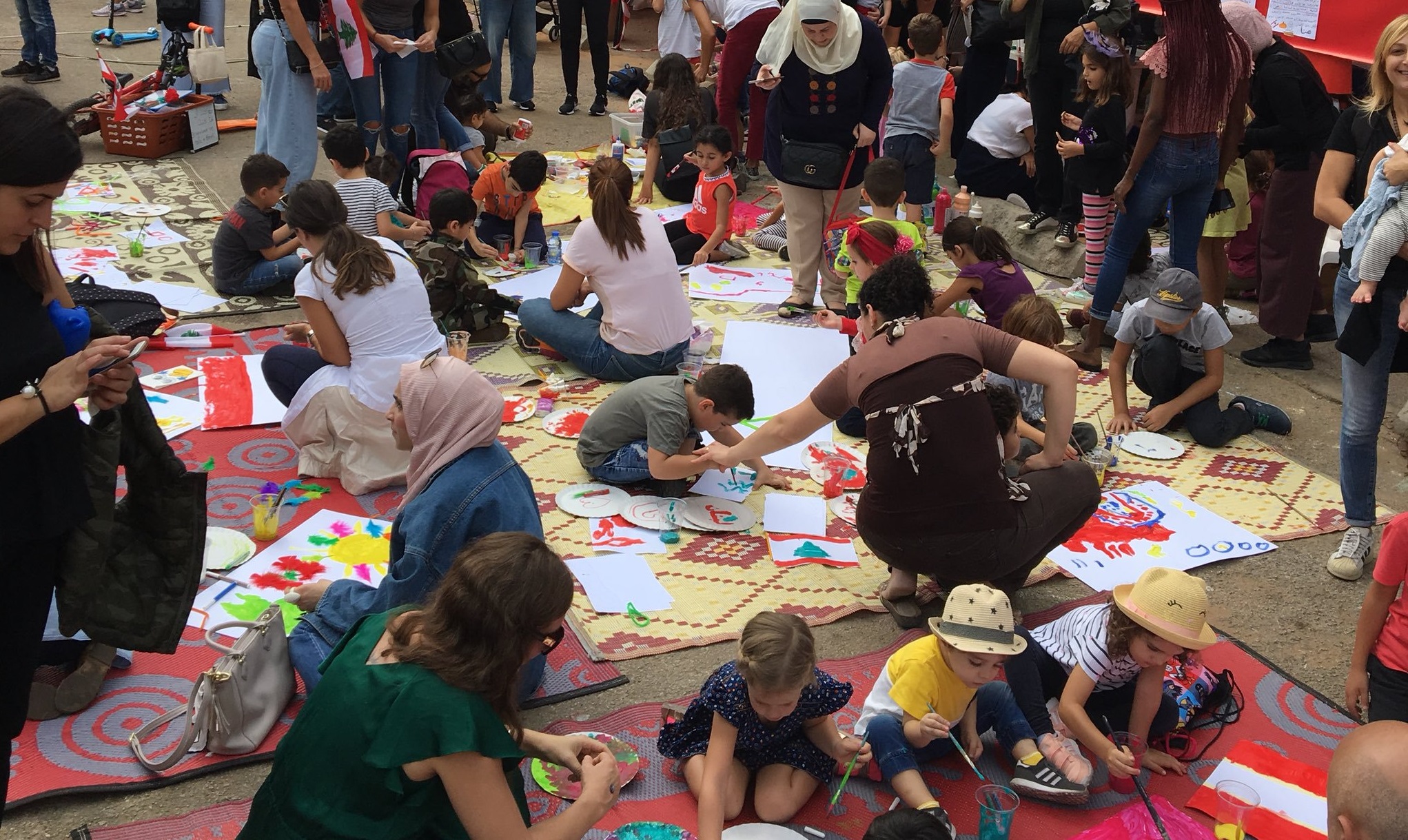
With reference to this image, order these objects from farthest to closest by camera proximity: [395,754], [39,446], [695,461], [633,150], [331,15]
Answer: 1. [633,150]
2. [331,15]
3. [695,461]
4. [39,446]
5. [395,754]

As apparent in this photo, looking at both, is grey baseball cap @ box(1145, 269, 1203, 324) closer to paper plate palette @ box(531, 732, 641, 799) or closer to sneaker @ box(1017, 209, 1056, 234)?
sneaker @ box(1017, 209, 1056, 234)

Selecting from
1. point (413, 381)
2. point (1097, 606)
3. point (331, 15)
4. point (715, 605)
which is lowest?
point (715, 605)

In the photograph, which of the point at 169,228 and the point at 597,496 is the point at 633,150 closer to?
the point at 169,228

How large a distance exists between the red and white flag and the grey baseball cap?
445 cm

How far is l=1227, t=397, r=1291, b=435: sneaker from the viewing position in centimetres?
536

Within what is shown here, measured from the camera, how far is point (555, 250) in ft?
23.5

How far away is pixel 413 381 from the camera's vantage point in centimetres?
340

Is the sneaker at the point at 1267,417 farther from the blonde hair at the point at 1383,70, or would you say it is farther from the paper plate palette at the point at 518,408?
the paper plate palette at the point at 518,408

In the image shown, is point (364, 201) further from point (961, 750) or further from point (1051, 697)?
point (961, 750)

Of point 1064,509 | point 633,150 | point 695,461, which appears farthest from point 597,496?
point 633,150

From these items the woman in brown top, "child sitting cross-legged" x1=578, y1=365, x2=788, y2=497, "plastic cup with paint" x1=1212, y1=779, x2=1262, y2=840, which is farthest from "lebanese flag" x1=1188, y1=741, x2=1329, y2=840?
"child sitting cross-legged" x1=578, y1=365, x2=788, y2=497

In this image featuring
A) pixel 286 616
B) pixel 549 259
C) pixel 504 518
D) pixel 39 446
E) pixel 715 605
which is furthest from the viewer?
pixel 549 259

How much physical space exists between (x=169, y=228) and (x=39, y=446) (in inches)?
196

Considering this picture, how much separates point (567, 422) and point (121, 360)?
2676 mm
